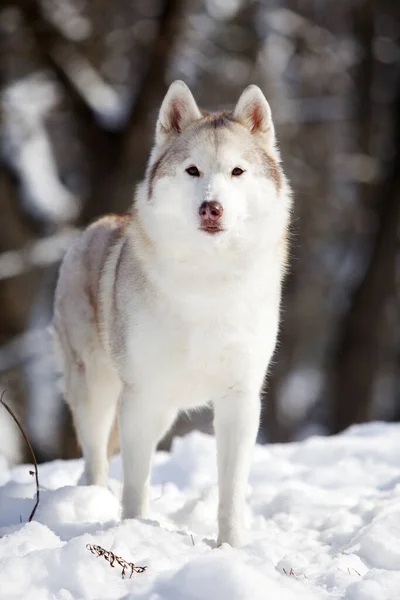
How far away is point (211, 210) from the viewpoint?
12.5 feet

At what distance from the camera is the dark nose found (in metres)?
3.82

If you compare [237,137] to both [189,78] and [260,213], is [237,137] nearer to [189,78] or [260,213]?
[260,213]

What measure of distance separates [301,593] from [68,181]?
8935mm

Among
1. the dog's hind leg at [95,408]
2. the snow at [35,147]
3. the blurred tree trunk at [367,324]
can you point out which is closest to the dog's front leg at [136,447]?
the dog's hind leg at [95,408]

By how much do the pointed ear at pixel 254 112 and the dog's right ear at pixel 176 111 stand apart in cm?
21

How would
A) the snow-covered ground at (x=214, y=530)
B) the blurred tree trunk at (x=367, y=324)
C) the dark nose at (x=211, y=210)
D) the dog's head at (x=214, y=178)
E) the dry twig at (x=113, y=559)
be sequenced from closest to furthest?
the snow-covered ground at (x=214, y=530), the dry twig at (x=113, y=559), the dark nose at (x=211, y=210), the dog's head at (x=214, y=178), the blurred tree trunk at (x=367, y=324)

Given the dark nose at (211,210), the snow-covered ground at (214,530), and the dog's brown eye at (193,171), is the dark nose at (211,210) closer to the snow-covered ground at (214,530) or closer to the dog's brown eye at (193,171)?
the dog's brown eye at (193,171)

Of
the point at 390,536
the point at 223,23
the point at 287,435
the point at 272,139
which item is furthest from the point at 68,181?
the point at 390,536

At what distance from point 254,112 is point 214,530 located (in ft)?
6.95

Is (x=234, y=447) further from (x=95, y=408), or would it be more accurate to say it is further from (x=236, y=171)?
(x=236, y=171)

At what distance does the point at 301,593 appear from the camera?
299cm

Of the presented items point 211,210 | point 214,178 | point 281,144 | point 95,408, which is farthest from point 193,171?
point 281,144

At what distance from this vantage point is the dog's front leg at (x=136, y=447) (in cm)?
427

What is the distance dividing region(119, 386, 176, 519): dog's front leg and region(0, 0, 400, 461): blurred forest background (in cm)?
424
